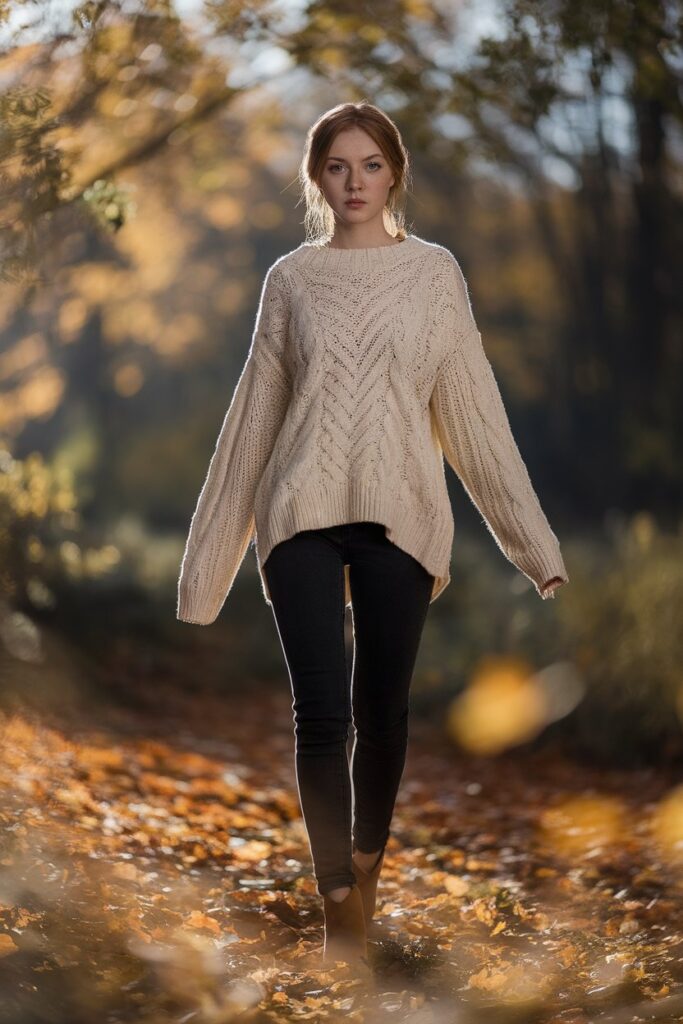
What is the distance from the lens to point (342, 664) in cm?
292

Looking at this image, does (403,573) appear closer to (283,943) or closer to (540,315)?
(283,943)

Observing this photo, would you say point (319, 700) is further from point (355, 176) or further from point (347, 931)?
point (355, 176)

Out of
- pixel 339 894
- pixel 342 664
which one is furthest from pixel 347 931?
pixel 342 664

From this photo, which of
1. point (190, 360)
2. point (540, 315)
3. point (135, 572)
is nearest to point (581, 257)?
point (540, 315)

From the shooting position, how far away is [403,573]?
3.03 meters

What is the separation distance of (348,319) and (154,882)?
72.0 inches

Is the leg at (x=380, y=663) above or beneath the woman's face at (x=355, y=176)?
beneath

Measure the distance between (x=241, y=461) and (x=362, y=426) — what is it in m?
0.35

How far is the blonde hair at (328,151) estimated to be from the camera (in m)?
3.05

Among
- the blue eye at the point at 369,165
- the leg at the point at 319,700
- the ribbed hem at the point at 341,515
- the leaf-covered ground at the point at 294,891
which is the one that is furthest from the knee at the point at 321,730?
the blue eye at the point at 369,165

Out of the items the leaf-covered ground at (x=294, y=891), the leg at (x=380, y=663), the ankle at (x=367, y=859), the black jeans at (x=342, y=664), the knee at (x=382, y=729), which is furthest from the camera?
the ankle at (x=367, y=859)

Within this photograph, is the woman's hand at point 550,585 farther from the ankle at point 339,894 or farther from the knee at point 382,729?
the ankle at point 339,894

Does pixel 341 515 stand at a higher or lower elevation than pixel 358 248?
lower

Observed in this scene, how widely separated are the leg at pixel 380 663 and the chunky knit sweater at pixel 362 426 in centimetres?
7
